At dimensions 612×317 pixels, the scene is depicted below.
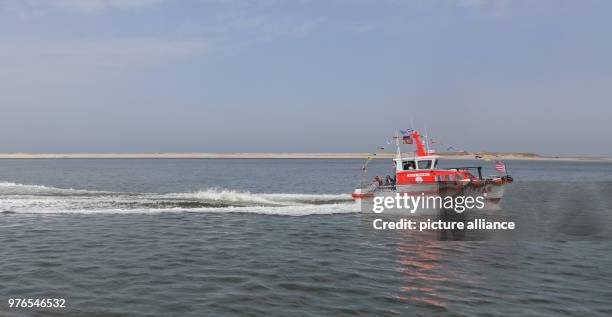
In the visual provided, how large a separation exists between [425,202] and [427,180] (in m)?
1.58

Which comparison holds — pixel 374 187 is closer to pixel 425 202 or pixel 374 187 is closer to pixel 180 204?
pixel 425 202

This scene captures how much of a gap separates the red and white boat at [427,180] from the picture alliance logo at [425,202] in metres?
0.37

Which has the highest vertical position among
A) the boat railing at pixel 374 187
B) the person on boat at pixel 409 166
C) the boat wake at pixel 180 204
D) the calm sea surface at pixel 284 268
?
the person on boat at pixel 409 166

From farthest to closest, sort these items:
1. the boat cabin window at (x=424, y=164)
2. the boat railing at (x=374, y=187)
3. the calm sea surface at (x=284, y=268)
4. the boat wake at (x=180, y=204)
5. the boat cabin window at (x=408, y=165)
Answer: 1. the boat railing at (x=374, y=187)
2. the boat cabin window at (x=408, y=165)
3. the boat cabin window at (x=424, y=164)
4. the boat wake at (x=180, y=204)
5. the calm sea surface at (x=284, y=268)

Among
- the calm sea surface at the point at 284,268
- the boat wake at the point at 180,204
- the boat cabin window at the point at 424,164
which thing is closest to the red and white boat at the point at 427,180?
the boat cabin window at the point at 424,164

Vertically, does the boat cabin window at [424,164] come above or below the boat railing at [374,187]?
above

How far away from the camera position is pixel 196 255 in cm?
1552

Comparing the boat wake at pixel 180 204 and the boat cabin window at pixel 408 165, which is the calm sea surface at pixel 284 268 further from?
the boat cabin window at pixel 408 165

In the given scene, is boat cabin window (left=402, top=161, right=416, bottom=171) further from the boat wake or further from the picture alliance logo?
the boat wake

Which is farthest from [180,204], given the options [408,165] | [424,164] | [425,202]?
[424,164]

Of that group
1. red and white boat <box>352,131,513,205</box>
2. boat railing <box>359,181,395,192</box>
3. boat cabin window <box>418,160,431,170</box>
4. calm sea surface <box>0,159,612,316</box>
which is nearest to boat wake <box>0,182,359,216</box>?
boat railing <box>359,181,395,192</box>

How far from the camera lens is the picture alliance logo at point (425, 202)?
28234mm

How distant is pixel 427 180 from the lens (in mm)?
28266

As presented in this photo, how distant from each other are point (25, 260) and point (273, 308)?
10166mm
